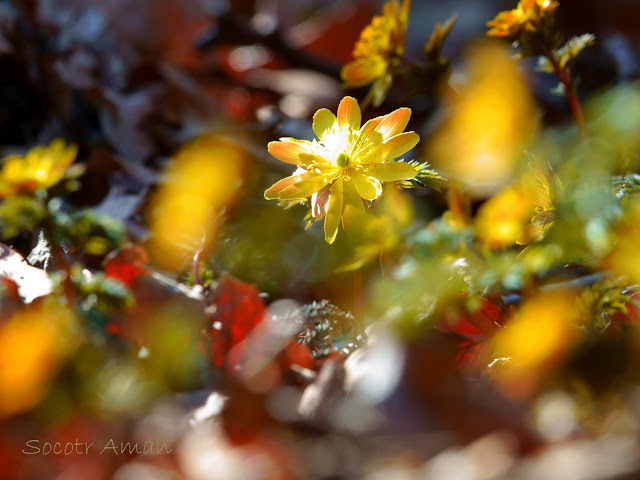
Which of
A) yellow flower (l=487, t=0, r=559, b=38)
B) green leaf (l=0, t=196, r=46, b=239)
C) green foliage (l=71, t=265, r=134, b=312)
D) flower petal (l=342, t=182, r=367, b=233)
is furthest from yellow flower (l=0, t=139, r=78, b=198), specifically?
yellow flower (l=487, t=0, r=559, b=38)

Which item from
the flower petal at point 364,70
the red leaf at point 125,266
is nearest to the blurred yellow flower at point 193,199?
the red leaf at point 125,266

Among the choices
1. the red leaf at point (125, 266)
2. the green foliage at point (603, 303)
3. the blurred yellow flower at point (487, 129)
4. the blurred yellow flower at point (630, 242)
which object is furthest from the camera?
the blurred yellow flower at point (487, 129)

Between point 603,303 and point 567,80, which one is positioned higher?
point 567,80

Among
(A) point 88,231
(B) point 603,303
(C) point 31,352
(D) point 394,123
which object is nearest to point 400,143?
(D) point 394,123

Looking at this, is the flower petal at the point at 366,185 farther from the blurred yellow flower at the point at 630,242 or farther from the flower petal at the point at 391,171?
the blurred yellow flower at the point at 630,242

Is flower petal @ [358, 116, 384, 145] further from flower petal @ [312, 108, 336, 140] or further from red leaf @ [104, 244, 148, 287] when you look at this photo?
red leaf @ [104, 244, 148, 287]

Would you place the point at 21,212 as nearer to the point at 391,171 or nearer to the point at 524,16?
the point at 391,171

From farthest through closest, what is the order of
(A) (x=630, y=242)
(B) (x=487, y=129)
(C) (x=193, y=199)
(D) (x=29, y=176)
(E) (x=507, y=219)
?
1. (B) (x=487, y=129)
2. (C) (x=193, y=199)
3. (E) (x=507, y=219)
4. (D) (x=29, y=176)
5. (A) (x=630, y=242)
